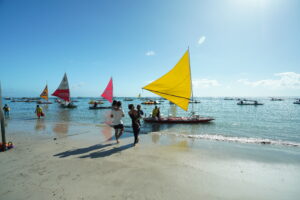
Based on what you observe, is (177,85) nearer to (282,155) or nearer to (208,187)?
(282,155)

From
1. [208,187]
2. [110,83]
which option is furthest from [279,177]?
[110,83]

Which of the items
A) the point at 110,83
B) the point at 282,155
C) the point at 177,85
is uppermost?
the point at 110,83

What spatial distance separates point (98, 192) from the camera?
11.1ft

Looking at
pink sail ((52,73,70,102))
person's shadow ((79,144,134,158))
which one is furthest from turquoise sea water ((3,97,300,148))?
person's shadow ((79,144,134,158))

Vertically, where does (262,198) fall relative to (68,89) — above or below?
below

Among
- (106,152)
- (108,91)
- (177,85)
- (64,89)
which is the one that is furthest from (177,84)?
(64,89)

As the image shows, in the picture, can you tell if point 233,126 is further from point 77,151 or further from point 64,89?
point 64,89

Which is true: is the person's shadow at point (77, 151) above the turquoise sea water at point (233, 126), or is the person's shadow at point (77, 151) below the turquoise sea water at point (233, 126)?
above

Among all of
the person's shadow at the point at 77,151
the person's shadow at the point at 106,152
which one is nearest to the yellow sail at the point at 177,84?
the person's shadow at the point at 106,152

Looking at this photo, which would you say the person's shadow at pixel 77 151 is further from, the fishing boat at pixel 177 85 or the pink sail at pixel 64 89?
the pink sail at pixel 64 89

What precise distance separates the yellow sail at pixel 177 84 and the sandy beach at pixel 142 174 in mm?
8695

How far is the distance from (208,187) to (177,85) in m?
11.7

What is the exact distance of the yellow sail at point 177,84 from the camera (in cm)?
1460

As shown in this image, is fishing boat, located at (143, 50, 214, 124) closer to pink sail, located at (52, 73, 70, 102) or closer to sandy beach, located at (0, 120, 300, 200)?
sandy beach, located at (0, 120, 300, 200)
